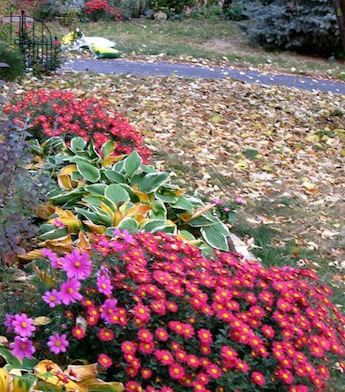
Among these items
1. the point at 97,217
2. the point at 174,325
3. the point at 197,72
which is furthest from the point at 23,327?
the point at 197,72

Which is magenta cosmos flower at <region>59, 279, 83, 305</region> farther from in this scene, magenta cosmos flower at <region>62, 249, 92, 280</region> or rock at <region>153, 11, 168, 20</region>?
rock at <region>153, 11, 168, 20</region>

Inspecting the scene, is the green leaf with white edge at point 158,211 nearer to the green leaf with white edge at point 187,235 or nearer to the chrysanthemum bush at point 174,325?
the green leaf with white edge at point 187,235

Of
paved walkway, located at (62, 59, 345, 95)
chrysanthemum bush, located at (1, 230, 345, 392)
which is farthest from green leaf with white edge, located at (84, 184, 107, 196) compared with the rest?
paved walkway, located at (62, 59, 345, 95)

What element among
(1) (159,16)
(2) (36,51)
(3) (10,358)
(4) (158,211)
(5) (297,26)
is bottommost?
(1) (159,16)

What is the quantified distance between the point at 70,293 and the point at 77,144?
231cm

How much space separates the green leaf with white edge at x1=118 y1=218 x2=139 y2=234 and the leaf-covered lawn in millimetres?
1210

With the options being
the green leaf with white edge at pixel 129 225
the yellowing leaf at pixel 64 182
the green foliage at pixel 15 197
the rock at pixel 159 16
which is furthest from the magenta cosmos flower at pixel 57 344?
the rock at pixel 159 16

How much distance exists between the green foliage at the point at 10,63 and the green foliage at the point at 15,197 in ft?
15.6

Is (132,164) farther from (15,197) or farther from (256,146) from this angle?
(256,146)

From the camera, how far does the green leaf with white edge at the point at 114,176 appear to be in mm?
3980

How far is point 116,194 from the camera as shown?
12.3ft

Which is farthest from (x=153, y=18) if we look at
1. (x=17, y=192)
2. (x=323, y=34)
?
(x=17, y=192)

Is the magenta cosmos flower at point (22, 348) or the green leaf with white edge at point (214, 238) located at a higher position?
the magenta cosmos flower at point (22, 348)

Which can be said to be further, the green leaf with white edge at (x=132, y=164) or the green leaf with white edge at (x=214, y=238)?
the green leaf with white edge at (x=132, y=164)
